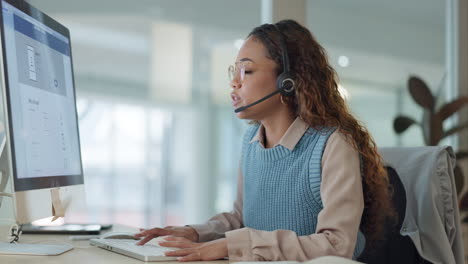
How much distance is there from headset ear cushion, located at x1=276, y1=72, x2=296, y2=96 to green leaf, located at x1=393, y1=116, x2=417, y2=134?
1.73 m

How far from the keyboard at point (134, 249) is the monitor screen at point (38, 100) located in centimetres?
18

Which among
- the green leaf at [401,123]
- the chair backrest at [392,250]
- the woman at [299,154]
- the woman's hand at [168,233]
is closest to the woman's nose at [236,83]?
the woman at [299,154]

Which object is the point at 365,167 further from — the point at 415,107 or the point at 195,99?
the point at 415,107

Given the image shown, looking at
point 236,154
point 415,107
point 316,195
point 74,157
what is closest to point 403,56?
→ point 415,107

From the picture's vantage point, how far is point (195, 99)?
2484mm

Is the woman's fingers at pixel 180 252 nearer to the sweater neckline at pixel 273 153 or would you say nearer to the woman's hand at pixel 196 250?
the woman's hand at pixel 196 250

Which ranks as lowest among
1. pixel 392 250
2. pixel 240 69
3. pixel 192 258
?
pixel 392 250

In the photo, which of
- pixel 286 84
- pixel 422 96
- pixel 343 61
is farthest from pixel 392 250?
pixel 422 96

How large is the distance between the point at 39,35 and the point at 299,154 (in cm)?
67

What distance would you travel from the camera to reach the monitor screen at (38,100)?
42.2 inches

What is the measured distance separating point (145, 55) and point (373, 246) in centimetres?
140

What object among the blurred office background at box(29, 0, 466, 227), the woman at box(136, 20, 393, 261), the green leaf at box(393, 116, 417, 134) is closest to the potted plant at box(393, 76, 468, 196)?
the green leaf at box(393, 116, 417, 134)

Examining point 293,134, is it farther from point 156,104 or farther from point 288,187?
point 156,104

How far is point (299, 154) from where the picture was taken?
1347mm
